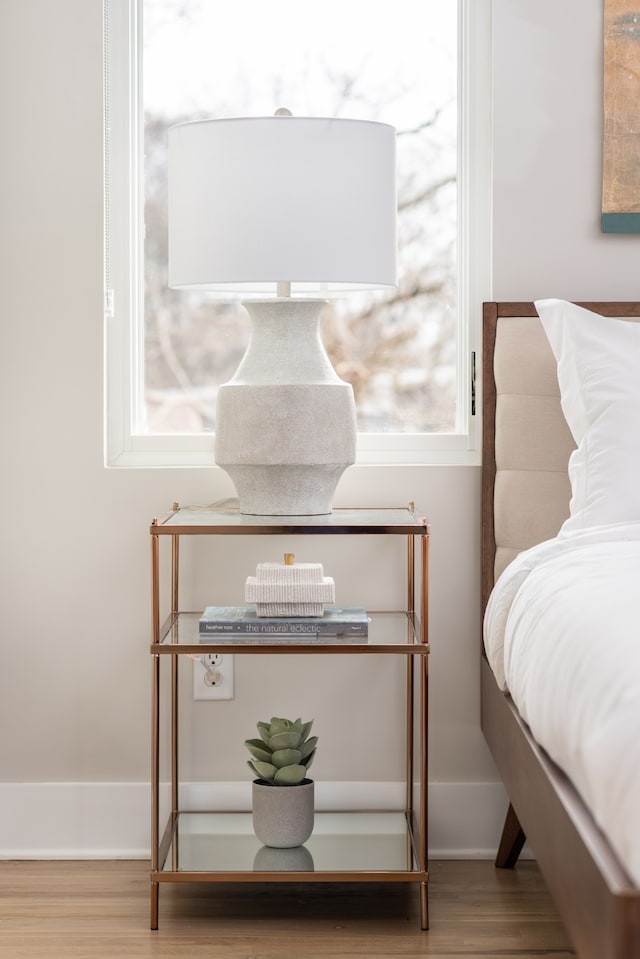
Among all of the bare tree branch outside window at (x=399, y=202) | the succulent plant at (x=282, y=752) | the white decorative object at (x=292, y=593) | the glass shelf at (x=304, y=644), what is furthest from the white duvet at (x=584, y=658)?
the bare tree branch outside window at (x=399, y=202)

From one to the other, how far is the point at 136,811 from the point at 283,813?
42 centimetres

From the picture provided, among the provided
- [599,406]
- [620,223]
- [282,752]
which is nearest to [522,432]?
[599,406]

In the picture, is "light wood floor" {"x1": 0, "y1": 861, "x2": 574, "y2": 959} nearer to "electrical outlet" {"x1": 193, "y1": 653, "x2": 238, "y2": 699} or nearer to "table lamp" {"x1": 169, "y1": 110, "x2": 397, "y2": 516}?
"electrical outlet" {"x1": 193, "y1": 653, "x2": 238, "y2": 699}

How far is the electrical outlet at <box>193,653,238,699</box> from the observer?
228cm

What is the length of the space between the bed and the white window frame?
14 cm

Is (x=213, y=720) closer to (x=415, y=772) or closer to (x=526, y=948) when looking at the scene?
(x=415, y=772)

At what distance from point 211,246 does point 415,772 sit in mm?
1204

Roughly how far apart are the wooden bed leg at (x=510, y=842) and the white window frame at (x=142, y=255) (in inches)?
29.6

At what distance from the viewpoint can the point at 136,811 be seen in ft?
7.46

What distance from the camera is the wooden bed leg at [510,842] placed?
211 centimetres

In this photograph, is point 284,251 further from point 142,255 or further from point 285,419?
point 142,255

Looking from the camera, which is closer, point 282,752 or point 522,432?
point 282,752

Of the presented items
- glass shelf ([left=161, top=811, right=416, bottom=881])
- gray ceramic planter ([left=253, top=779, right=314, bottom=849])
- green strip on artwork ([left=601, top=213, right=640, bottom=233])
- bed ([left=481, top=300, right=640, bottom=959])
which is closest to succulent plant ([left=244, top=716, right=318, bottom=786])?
gray ceramic planter ([left=253, top=779, right=314, bottom=849])

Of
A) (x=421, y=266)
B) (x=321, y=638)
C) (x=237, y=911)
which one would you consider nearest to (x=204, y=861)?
(x=237, y=911)
